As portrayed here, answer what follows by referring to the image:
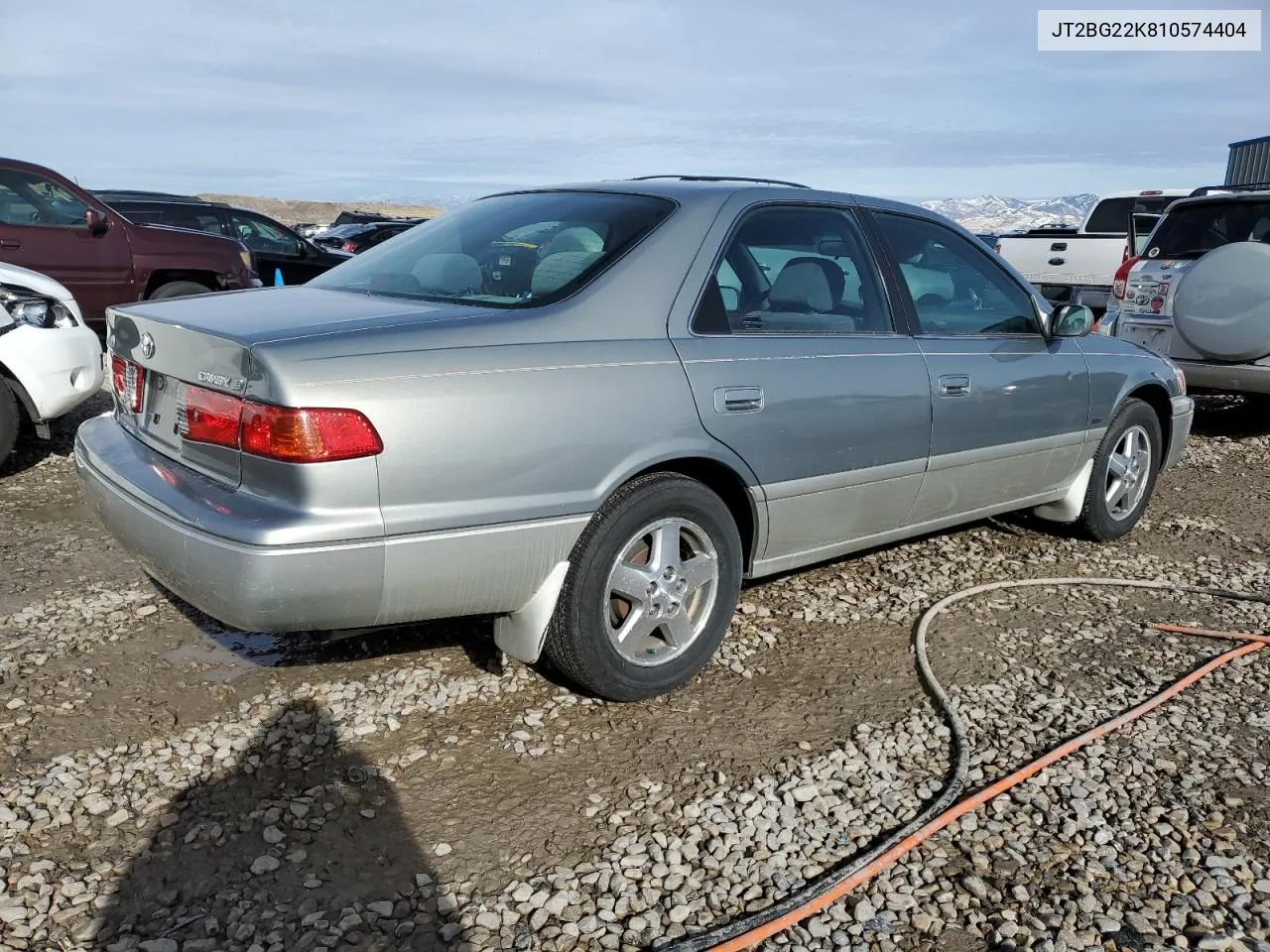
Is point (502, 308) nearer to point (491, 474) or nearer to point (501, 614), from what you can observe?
point (491, 474)

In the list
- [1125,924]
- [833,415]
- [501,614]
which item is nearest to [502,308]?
[501,614]

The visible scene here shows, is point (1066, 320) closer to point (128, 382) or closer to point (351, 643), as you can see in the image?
point (351, 643)

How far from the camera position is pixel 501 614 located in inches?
119

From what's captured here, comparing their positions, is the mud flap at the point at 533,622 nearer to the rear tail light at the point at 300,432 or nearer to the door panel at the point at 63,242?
the rear tail light at the point at 300,432

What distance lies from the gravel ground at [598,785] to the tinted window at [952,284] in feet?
3.82

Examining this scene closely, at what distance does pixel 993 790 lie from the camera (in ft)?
9.04

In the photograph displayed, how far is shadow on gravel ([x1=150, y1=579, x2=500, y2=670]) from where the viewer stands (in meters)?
3.48

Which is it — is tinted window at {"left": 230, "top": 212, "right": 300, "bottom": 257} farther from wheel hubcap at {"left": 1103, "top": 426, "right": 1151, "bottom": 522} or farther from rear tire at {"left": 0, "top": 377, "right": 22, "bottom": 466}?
wheel hubcap at {"left": 1103, "top": 426, "right": 1151, "bottom": 522}

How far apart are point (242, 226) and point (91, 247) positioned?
4.33m

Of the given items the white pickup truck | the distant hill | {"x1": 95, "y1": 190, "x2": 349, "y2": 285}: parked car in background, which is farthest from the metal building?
the distant hill

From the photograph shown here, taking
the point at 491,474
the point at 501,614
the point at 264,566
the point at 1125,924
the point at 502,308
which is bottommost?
the point at 1125,924

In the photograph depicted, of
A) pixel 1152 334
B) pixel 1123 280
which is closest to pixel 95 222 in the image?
pixel 1123 280

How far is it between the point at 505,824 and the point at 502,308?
55.8 inches

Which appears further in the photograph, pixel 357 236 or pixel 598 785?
pixel 357 236
